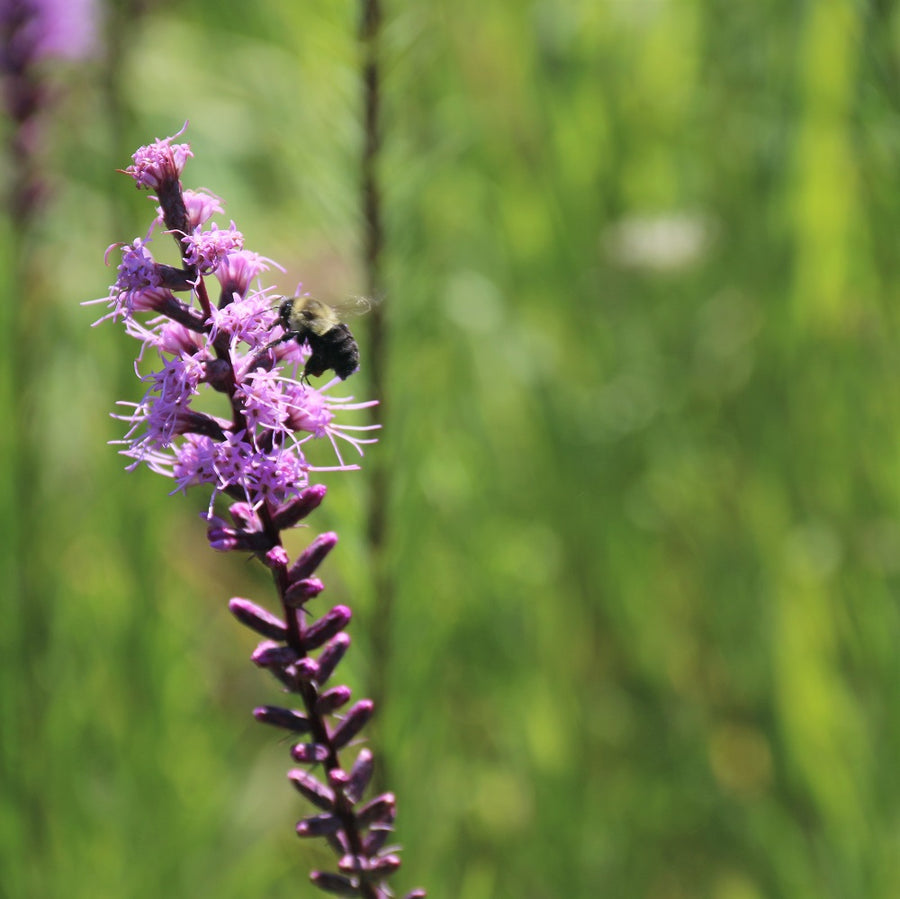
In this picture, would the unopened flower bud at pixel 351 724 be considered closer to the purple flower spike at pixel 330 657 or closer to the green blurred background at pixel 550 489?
the purple flower spike at pixel 330 657

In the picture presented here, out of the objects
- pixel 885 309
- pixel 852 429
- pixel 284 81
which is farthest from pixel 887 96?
pixel 284 81

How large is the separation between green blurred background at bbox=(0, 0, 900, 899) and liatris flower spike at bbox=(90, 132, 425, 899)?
30 cm

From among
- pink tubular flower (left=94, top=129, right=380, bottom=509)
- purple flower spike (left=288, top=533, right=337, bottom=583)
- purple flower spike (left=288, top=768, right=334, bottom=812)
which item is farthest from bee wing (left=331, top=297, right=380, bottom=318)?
purple flower spike (left=288, top=768, right=334, bottom=812)

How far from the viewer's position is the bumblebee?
33.9 inches

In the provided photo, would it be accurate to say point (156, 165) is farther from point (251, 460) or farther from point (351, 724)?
point (351, 724)

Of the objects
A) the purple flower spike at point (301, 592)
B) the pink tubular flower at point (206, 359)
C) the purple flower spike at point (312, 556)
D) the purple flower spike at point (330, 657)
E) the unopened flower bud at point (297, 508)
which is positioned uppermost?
the pink tubular flower at point (206, 359)

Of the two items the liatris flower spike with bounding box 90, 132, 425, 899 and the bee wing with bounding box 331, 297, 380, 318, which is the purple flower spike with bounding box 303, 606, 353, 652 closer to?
the liatris flower spike with bounding box 90, 132, 425, 899

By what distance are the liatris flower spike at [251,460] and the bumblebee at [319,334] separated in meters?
0.05

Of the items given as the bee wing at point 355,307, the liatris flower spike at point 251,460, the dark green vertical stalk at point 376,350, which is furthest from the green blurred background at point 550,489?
the liatris flower spike at point 251,460

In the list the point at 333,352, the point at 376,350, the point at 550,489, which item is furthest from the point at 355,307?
the point at 550,489

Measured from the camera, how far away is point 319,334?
2.87ft

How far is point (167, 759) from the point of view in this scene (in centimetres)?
Result: 156

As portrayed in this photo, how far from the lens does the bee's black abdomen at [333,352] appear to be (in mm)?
893

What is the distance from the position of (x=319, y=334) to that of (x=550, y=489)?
3.64 feet
